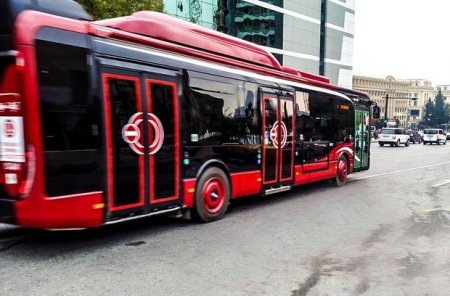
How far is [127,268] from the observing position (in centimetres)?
511

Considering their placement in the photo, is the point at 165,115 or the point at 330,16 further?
the point at 330,16

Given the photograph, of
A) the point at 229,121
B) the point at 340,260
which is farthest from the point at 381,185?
the point at 340,260

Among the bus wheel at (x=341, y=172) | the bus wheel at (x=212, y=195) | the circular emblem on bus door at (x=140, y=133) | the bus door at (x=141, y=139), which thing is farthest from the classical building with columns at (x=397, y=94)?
the circular emblem on bus door at (x=140, y=133)

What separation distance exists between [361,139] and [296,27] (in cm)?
5605

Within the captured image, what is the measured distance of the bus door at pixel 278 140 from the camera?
906 centimetres

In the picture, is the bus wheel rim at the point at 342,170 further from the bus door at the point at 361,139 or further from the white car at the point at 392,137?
the white car at the point at 392,137

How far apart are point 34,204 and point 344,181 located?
9.97 metres

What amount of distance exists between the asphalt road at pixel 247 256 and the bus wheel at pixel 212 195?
220mm

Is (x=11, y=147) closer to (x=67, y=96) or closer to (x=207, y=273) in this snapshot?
(x=67, y=96)

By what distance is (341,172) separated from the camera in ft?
42.3

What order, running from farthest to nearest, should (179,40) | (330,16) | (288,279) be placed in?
(330,16) < (179,40) < (288,279)

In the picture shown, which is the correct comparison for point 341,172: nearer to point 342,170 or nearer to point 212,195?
point 342,170

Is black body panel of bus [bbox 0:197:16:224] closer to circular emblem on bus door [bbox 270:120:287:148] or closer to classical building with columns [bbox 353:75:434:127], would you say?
circular emblem on bus door [bbox 270:120:287:148]

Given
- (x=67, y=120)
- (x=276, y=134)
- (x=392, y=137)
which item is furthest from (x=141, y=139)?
(x=392, y=137)
